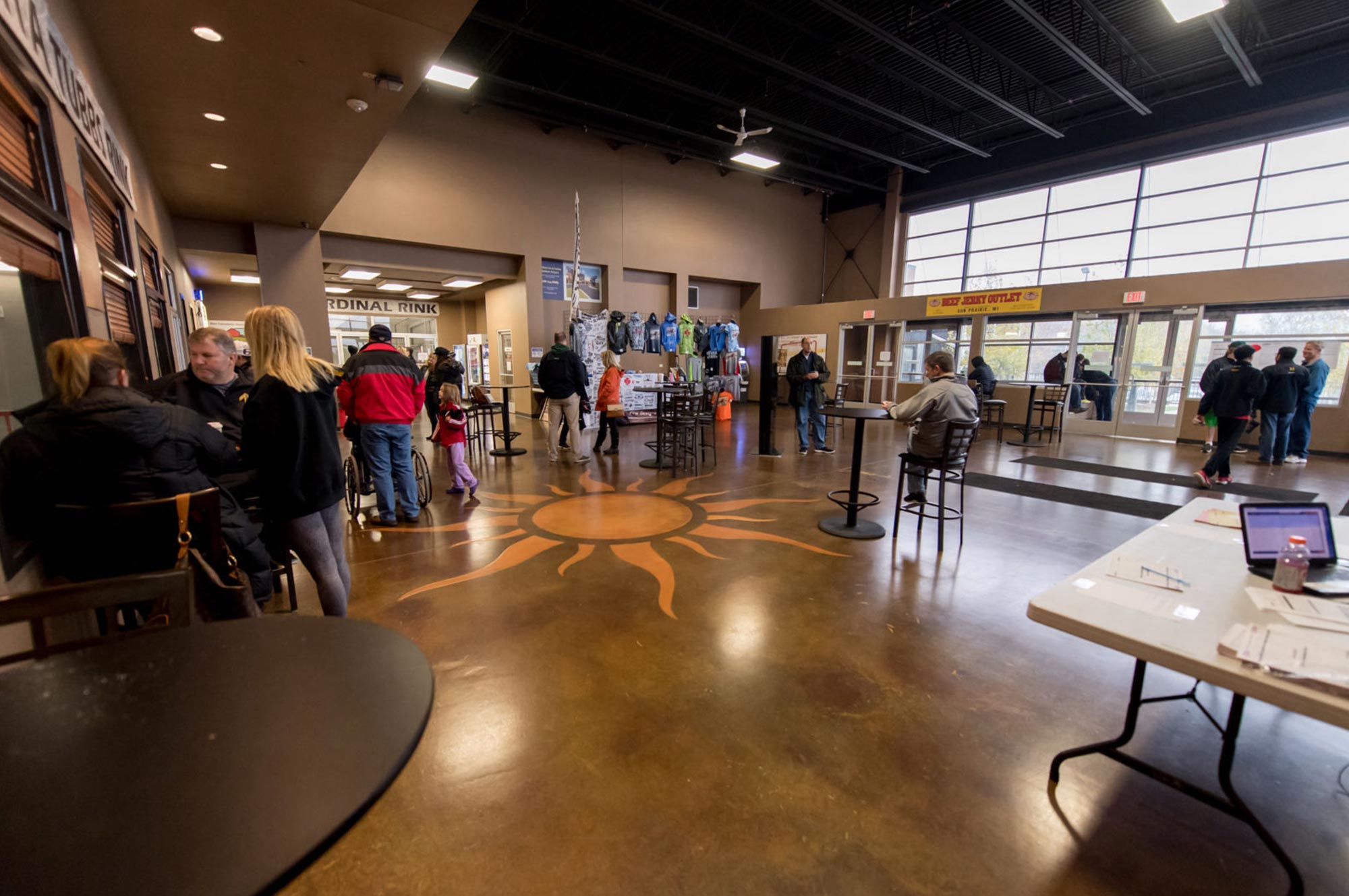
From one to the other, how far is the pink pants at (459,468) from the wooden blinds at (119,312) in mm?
2355

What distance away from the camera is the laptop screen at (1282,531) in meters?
1.66

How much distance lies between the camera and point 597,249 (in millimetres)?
11109

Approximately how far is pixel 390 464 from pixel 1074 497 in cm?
653

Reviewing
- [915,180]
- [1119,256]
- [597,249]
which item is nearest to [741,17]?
[597,249]

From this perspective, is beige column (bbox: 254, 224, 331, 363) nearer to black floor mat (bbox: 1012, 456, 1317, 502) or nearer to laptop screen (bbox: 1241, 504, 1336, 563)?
laptop screen (bbox: 1241, 504, 1336, 563)

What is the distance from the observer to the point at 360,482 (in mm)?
4699

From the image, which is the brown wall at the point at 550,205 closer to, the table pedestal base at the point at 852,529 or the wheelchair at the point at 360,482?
the wheelchair at the point at 360,482

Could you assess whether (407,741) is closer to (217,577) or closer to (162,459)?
(217,577)

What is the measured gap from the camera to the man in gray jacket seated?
3834mm

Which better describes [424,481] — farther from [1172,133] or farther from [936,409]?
[1172,133]

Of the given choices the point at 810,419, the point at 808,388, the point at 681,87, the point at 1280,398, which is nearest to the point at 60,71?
the point at 808,388

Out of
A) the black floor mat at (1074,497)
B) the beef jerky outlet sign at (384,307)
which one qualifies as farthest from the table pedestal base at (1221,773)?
the beef jerky outlet sign at (384,307)

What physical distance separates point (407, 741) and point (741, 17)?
9.26 meters

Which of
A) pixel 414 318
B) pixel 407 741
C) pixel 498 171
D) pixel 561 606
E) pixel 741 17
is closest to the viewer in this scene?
pixel 407 741
